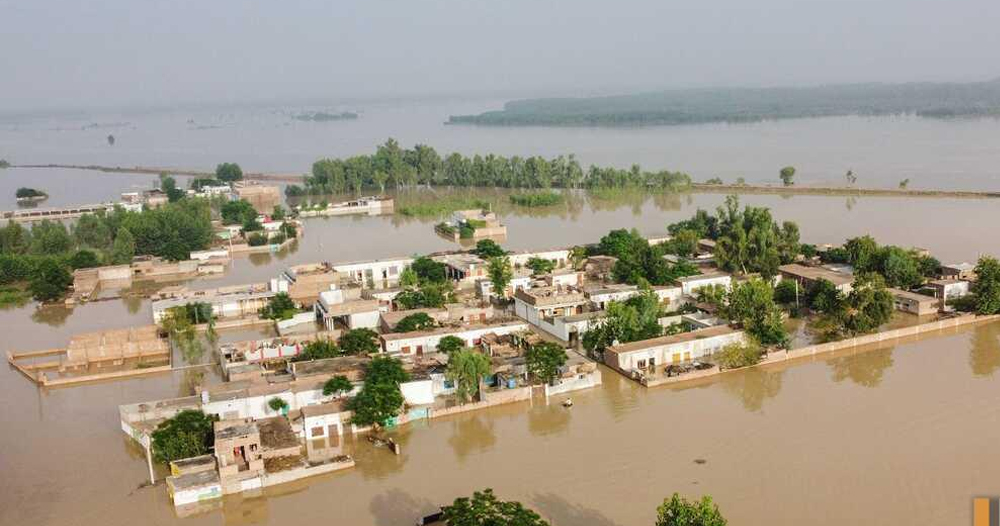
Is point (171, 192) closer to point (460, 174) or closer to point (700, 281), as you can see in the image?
point (460, 174)

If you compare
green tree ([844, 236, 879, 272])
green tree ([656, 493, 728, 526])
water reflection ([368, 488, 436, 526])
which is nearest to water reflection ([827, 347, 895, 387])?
green tree ([844, 236, 879, 272])

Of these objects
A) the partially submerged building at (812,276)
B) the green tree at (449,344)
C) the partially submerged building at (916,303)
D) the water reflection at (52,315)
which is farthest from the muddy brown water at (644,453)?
the water reflection at (52,315)

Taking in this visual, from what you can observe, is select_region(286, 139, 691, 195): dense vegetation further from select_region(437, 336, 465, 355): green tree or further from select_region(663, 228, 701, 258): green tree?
select_region(437, 336, 465, 355): green tree

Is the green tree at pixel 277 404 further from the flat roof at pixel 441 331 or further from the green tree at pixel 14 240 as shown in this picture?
the green tree at pixel 14 240

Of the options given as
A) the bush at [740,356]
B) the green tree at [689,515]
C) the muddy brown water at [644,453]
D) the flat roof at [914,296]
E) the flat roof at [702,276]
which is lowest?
the muddy brown water at [644,453]

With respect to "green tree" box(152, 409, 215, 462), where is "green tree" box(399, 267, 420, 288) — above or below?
above

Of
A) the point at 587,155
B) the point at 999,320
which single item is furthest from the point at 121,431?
the point at 587,155
